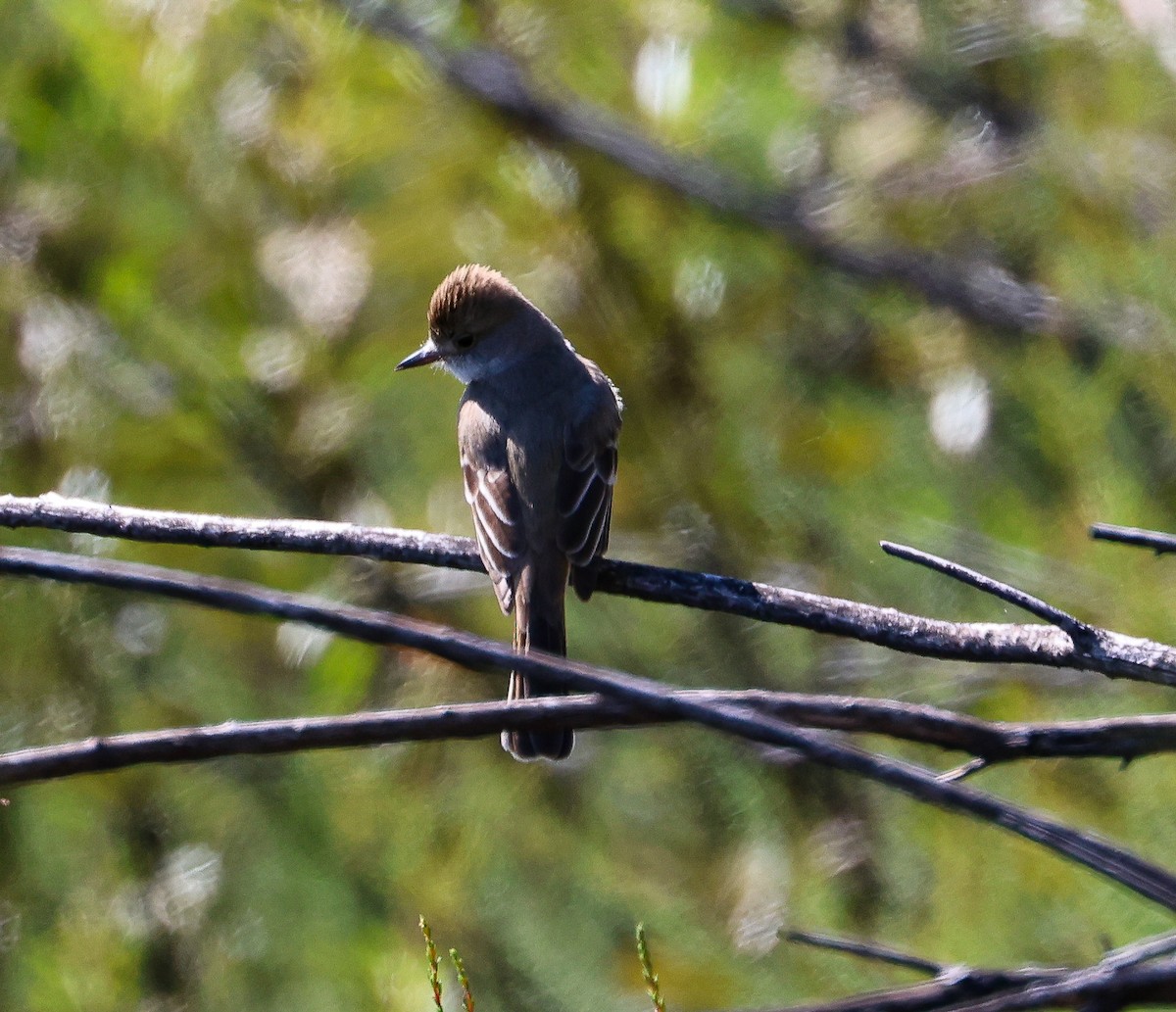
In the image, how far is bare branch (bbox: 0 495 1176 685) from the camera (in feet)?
6.20

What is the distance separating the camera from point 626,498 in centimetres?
402

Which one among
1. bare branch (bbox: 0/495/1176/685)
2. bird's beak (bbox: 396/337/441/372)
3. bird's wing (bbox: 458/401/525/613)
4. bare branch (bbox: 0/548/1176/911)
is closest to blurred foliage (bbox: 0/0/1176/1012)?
bird's beak (bbox: 396/337/441/372)

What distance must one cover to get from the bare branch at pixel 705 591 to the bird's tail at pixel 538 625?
0.40 metres

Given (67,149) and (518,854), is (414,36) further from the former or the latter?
(518,854)

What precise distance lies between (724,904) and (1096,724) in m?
2.72

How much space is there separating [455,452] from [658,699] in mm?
3618

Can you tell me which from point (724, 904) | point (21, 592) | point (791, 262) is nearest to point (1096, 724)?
point (724, 904)

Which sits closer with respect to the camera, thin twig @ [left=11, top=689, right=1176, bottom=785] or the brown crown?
thin twig @ [left=11, top=689, right=1176, bottom=785]

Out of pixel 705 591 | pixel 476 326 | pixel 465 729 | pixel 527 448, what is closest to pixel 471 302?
pixel 476 326

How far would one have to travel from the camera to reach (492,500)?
3.71 meters

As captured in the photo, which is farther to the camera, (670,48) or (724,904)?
(670,48)

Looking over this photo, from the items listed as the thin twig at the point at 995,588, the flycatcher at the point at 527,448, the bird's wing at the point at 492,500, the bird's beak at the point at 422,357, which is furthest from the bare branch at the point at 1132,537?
the bird's beak at the point at 422,357

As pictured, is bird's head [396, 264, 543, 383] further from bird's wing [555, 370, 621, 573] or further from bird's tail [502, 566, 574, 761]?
bird's tail [502, 566, 574, 761]

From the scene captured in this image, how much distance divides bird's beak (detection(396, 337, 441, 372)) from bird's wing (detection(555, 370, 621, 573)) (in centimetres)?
52
